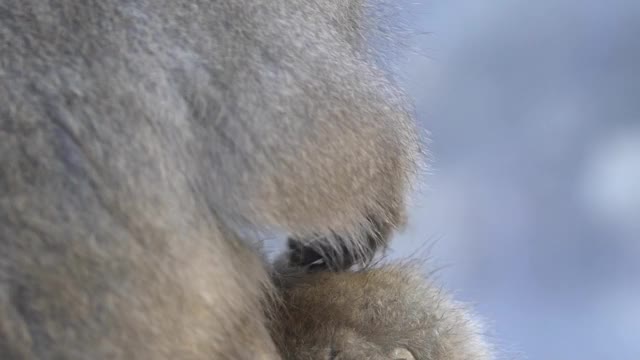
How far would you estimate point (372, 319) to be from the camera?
0.72 m

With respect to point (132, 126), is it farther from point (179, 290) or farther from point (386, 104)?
point (386, 104)

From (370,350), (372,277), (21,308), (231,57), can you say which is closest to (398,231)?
(372,277)

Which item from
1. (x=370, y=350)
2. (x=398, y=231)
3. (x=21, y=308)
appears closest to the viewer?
(x=21, y=308)

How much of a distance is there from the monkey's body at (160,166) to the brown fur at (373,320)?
48 millimetres

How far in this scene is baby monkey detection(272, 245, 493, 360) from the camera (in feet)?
2.30

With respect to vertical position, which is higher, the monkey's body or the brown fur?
the monkey's body

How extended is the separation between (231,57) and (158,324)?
16cm

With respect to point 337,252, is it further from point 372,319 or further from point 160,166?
point 160,166

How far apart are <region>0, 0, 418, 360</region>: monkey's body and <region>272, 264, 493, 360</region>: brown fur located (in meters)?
0.05

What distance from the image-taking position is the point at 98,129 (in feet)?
1.86

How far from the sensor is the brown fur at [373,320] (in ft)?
2.30

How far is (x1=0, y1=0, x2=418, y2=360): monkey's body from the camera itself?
0.54 m


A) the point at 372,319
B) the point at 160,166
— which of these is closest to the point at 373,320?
the point at 372,319

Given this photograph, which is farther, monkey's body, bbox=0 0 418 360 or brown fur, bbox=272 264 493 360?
brown fur, bbox=272 264 493 360
